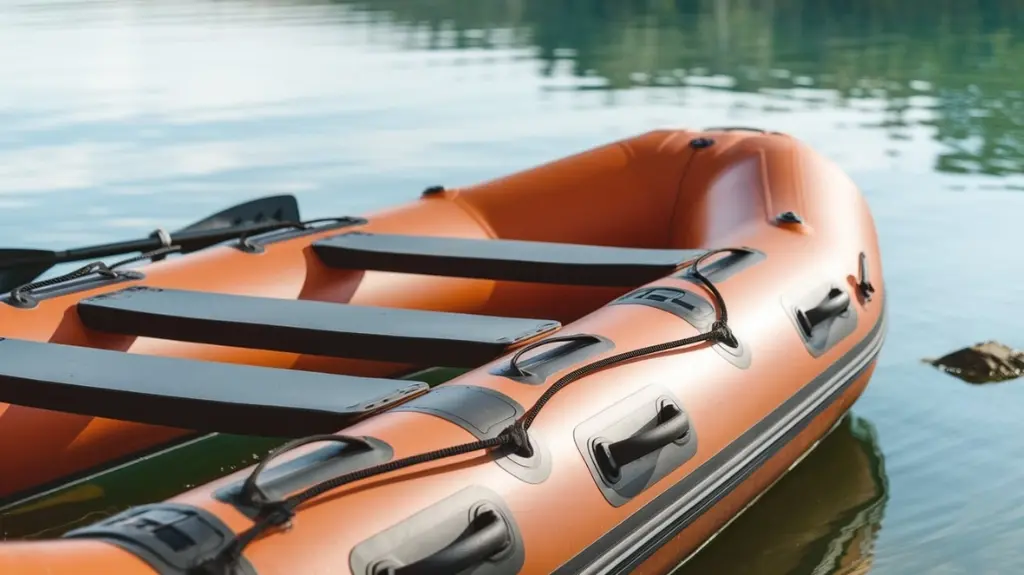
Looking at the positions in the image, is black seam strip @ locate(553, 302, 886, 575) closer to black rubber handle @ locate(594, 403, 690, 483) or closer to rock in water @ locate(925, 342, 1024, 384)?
black rubber handle @ locate(594, 403, 690, 483)

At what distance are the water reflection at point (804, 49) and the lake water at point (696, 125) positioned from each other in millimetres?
57

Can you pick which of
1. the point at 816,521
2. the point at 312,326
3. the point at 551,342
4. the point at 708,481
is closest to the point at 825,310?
the point at 816,521

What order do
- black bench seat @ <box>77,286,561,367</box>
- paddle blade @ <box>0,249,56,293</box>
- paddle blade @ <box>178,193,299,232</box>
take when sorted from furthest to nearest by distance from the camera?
paddle blade @ <box>178,193,299,232</box>
paddle blade @ <box>0,249,56,293</box>
black bench seat @ <box>77,286,561,367</box>

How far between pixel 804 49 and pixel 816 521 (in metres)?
10.8

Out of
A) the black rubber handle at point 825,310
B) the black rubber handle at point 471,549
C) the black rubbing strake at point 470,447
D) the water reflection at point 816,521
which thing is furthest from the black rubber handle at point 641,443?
the black rubber handle at point 825,310

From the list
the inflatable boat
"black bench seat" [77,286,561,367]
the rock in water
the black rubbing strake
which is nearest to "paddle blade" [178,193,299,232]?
the inflatable boat

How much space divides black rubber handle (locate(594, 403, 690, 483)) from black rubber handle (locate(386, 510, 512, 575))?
327mm

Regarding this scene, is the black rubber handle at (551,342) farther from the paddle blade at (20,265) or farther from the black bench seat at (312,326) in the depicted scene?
the paddle blade at (20,265)

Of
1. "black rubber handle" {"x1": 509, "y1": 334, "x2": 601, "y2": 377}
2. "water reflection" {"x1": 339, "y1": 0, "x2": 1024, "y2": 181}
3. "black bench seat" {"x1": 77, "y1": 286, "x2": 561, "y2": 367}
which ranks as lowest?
"water reflection" {"x1": 339, "y1": 0, "x2": 1024, "y2": 181}

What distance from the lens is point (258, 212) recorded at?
4.09 meters

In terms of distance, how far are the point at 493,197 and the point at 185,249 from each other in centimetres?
96

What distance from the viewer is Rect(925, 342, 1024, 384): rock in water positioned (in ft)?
12.6

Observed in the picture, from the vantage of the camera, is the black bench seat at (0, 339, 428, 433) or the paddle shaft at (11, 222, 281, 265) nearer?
the black bench seat at (0, 339, 428, 433)

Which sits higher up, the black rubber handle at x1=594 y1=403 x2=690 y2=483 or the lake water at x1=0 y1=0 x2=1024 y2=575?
the black rubber handle at x1=594 y1=403 x2=690 y2=483
